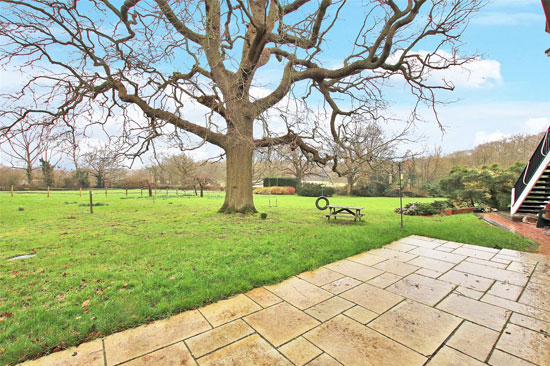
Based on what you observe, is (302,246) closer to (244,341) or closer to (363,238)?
(363,238)

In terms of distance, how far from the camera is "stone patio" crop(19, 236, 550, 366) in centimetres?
181

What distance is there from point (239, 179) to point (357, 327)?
755 centimetres

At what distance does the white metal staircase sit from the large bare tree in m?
3.48

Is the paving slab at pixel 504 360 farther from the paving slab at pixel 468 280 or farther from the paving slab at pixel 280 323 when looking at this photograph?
the paving slab at pixel 468 280

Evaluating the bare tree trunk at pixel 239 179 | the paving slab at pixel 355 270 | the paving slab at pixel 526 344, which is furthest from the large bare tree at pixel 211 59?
the paving slab at pixel 526 344

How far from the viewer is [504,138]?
2216 centimetres

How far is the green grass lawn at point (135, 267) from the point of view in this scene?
2.22m

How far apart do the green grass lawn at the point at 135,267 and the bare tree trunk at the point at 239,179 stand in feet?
7.53

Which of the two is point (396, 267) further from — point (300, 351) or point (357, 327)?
point (300, 351)

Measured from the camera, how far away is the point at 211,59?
7867 mm

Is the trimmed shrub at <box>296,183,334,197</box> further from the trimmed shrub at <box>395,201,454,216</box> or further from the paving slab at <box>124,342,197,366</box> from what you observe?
the paving slab at <box>124,342,197,366</box>

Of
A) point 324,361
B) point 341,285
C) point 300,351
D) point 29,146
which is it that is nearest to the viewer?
point 324,361

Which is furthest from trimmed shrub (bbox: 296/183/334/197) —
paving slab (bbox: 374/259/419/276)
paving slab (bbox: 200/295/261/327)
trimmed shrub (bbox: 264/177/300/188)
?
paving slab (bbox: 200/295/261/327)

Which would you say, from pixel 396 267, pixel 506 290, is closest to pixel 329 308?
pixel 396 267
